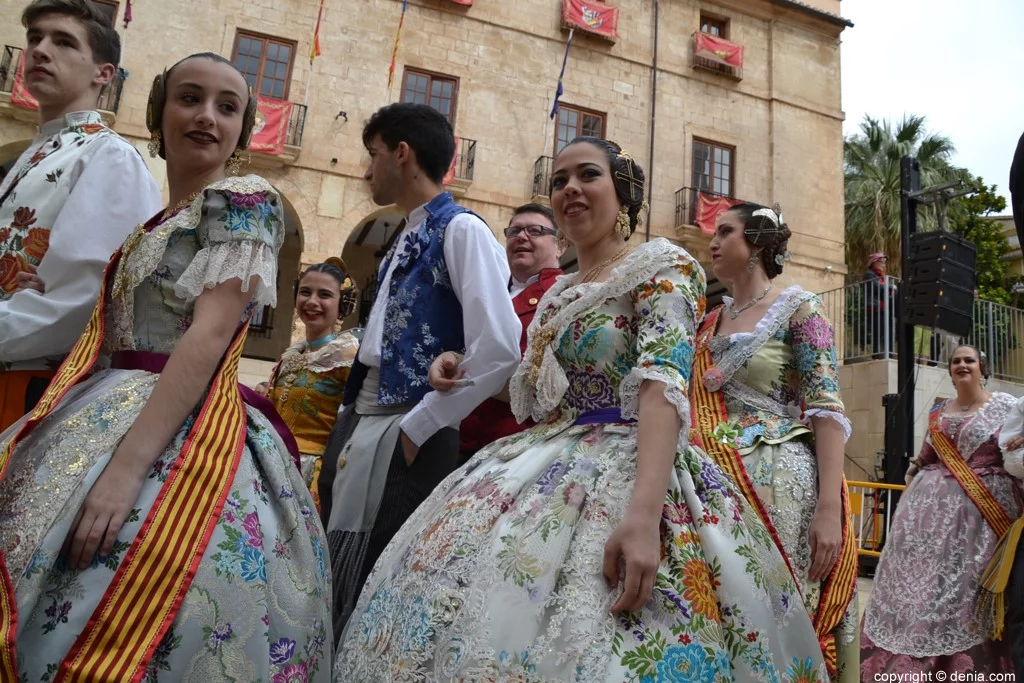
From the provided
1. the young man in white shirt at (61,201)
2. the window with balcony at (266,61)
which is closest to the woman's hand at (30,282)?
the young man in white shirt at (61,201)

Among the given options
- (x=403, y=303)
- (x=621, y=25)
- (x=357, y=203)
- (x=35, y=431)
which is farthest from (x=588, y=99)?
(x=35, y=431)

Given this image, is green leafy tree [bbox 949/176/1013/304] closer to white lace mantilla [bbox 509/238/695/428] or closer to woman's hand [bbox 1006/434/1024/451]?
woman's hand [bbox 1006/434/1024/451]

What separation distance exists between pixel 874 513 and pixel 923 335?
6312 millimetres

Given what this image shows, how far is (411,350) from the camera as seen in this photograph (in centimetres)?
266

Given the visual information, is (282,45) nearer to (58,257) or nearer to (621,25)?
(621,25)

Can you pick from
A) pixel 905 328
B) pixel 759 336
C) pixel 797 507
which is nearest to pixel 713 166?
pixel 905 328

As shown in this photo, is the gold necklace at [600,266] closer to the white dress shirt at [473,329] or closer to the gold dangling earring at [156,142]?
the white dress shirt at [473,329]

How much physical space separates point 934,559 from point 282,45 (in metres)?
13.6

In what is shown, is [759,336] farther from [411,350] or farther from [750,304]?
[411,350]

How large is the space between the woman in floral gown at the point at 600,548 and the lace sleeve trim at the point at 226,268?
2.40ft

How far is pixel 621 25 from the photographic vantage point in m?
17.2

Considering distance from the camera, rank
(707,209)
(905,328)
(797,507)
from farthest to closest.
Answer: (707,209) < (905,328) < (797,507)

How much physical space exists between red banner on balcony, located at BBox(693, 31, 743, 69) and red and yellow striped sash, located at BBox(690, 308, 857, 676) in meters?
16.0

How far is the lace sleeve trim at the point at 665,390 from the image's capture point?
1854mm
